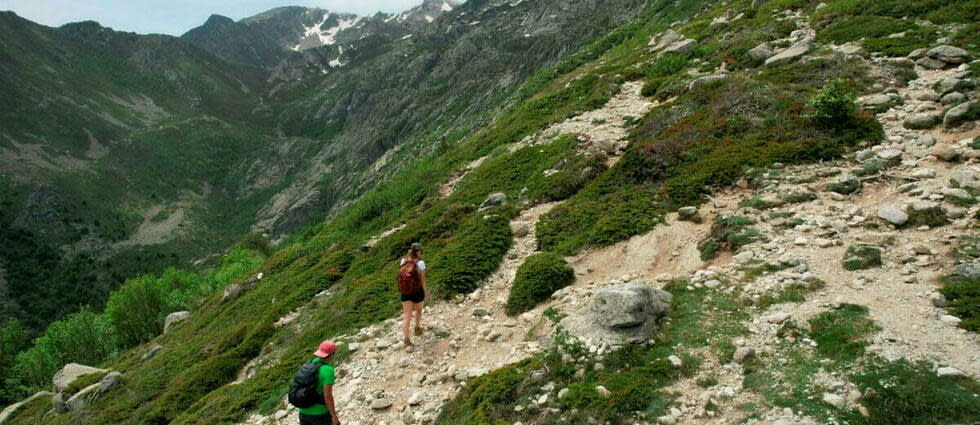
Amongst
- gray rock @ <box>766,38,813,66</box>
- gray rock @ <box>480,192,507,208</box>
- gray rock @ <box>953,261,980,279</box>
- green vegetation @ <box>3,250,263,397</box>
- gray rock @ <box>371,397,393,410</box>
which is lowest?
green vegetation @ <box>3,250,263,397</box>

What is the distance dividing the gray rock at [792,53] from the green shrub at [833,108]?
872 centimetres

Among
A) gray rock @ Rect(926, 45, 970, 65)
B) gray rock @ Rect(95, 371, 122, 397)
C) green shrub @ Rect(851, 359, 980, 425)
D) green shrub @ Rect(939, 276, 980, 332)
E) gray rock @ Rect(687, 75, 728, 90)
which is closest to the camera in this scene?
green shrub @ Rect(851, 359, 980, 425)

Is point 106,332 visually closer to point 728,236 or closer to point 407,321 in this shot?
point 407,321

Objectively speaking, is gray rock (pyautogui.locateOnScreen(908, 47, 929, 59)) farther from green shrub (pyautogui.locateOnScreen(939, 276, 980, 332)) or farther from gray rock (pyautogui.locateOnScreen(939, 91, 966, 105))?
green shrub (pyautogui.locateOnScreen(939, 276, 980, 332))

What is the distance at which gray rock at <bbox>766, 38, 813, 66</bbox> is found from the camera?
25.5 metres

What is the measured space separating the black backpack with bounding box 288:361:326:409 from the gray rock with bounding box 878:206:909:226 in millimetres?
13241

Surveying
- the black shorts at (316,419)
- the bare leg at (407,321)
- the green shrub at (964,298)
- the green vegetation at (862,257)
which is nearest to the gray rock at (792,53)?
the green vegetation at (862,257)

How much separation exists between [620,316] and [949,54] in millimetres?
19105

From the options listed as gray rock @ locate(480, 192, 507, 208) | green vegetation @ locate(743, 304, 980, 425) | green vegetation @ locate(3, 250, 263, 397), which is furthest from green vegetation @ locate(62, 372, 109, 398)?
green vegetation @ locate(743, 304, 980, 425)

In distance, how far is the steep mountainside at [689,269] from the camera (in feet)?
29.3

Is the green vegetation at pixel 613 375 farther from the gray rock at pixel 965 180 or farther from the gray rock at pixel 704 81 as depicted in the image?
the gray rock at pixel 704 81

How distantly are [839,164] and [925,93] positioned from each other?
5.52 m

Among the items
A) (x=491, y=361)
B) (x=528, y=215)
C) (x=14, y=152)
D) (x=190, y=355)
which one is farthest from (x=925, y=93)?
(x=14, y=152)

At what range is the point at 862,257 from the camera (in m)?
10.9
